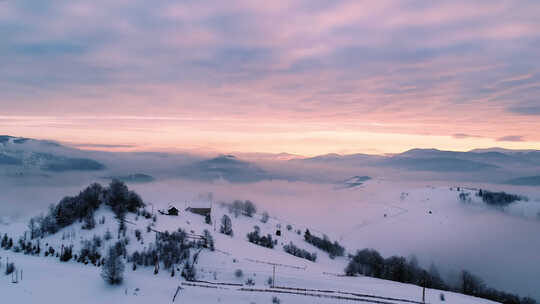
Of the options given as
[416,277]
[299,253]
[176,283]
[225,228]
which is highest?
[176,283]

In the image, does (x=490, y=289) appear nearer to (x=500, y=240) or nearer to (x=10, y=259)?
(x=500, y=240)

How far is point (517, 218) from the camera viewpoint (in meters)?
147

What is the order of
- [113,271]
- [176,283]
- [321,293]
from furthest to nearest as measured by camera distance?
[176,283]
[321,293]
[113,271]

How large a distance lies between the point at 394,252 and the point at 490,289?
2799 centimetres

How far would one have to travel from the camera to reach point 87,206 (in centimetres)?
5303

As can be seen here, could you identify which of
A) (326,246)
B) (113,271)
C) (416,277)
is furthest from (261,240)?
(113,271)

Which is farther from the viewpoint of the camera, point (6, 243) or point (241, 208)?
point (241, 208)

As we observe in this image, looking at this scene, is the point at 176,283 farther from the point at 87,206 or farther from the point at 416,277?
the point at 416,277

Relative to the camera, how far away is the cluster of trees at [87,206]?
4984 centimetres

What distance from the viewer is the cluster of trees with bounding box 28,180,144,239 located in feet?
164

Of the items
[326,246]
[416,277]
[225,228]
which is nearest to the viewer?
[416,277]

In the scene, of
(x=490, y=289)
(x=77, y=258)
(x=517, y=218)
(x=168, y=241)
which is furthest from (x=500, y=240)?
(x=77, y=258)

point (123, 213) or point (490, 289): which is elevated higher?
point (123, 213)

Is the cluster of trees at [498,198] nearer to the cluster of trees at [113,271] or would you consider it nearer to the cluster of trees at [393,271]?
the cluster of trees at [393,271]
